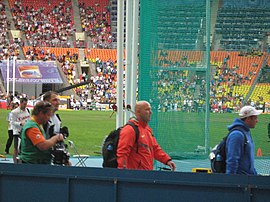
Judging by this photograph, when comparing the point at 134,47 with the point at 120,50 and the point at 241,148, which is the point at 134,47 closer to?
the point at 120,50

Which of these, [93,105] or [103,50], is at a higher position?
[103,50]

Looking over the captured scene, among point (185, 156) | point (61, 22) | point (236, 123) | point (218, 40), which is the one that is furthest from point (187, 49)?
point (61, 22)

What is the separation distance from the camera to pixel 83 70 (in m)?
63.9

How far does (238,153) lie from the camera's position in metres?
7.65

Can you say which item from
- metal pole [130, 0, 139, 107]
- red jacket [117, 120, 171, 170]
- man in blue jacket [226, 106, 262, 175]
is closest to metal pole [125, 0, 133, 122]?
metal pole [130, 0, 139, 107]

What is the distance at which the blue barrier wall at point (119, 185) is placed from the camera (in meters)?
6.32

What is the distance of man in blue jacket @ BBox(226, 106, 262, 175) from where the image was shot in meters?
7.62

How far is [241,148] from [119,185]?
5.48 feet

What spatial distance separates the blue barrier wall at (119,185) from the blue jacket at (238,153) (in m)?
1.25

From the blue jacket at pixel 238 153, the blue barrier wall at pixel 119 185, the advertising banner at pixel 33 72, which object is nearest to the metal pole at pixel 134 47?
the blue jacket at pixel 238 153

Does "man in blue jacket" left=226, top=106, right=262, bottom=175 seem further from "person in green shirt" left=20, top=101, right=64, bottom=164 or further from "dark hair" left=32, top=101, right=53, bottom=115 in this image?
"dark hair" left=32, top=101, right=53, bottom=115

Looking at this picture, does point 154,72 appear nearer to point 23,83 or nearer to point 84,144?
point 84,144

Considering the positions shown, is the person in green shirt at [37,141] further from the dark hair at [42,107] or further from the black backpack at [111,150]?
the black backpack at [111,150]

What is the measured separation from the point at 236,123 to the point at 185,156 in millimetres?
7441
